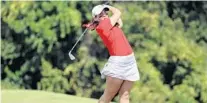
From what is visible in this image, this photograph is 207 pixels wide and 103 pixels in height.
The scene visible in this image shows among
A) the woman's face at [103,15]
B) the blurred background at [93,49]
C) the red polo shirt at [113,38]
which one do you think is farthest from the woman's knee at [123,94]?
the blurred background at [93,49]

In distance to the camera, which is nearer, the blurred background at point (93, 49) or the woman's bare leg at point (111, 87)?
the woman's bare leg at point (111, 87)

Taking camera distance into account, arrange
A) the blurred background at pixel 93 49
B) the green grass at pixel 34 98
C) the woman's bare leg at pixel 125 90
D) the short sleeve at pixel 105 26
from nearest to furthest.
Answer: the short sleeve at pixel 105 26
the woman's bare leg at pixel 125 90
the green grass at pixel 34 98
the blurred background at pixel 93 49

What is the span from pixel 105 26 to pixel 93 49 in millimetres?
7412

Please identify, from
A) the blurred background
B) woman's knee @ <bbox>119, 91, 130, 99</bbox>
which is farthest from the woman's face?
the blurred background

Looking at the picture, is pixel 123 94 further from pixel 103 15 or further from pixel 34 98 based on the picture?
pixel 34 98

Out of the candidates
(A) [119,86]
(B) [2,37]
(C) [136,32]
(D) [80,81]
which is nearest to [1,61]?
(B) [2,37]

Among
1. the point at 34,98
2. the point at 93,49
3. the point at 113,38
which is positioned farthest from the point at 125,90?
the point at 93,49

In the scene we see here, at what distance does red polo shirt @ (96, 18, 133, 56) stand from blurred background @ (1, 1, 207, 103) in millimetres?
6468

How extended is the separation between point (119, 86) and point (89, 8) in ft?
23.5

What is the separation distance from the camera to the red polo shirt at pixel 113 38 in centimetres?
522

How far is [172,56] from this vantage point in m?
12.4

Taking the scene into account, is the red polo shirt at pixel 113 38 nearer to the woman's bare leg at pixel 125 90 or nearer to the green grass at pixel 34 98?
the woman's bare leg at pixel 125 90

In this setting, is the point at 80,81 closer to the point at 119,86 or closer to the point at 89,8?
the point at 89,8

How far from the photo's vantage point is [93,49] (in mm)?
12633
